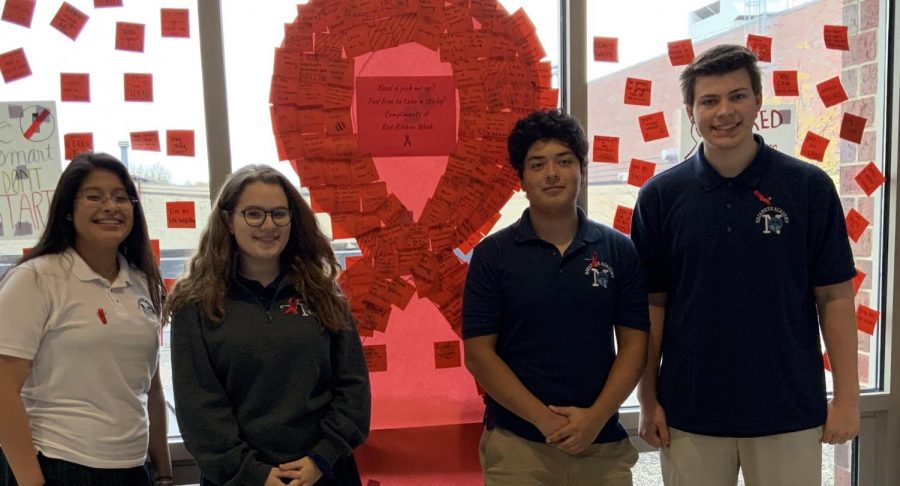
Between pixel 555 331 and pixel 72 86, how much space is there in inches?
65.2

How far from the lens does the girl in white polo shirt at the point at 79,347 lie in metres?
1.44

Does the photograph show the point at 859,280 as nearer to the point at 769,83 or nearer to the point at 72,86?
the point at 769,83

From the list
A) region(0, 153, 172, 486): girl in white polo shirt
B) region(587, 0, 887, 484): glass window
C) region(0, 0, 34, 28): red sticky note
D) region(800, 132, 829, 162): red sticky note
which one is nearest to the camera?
region(0, 153, 172, 486): girl in white polo shirt

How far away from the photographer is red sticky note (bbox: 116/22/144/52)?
6.46 ft

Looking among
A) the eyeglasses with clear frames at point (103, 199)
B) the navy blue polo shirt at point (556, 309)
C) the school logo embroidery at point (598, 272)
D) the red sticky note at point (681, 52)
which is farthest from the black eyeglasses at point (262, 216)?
the red sticky note at point (681, 52)

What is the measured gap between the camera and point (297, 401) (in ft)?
4.81

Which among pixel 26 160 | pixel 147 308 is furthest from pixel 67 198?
pixel 26 160

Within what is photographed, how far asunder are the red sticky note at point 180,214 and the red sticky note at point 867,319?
2.41 meters

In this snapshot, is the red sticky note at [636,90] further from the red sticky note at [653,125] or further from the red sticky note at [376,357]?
the red sticky note at [376,357]

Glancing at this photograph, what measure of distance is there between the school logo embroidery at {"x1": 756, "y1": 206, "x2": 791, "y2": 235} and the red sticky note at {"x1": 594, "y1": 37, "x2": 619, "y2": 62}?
32.2 inches

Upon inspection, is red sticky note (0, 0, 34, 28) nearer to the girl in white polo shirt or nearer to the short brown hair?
the girl in white polo shirt

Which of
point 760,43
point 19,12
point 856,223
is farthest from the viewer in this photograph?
point 856,223

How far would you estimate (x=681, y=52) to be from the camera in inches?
85.0

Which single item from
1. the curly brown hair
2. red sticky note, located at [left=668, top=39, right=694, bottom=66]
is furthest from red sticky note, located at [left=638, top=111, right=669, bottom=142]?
the curly brown hair
